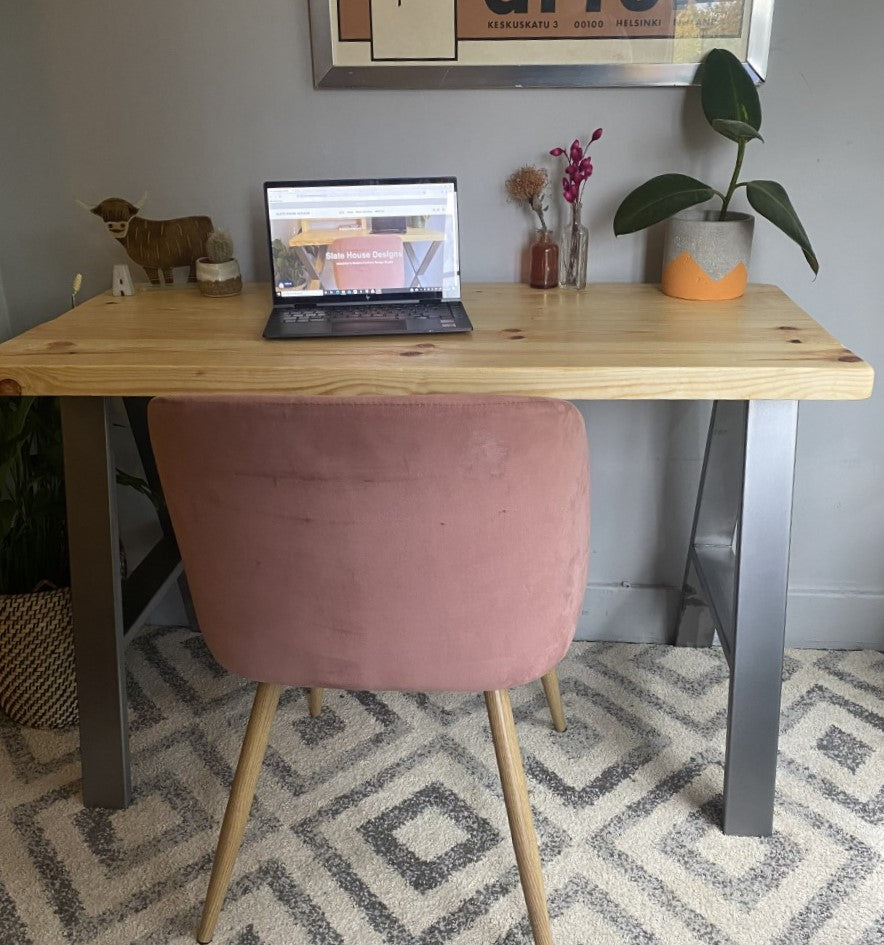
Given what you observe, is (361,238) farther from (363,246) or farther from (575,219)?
(575,219)

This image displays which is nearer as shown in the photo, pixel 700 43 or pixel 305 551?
pixel 305 551

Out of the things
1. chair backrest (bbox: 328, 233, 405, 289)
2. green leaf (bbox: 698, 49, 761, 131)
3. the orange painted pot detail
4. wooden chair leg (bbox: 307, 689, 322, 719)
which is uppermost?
green leaf (bbox: 698, 49, 761, 131)

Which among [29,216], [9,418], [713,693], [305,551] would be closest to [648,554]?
[713,693]

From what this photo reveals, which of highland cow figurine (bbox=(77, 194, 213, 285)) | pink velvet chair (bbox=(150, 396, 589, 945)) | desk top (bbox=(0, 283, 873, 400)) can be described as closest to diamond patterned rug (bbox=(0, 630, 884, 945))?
pink velvet chair (bbox=(150, 396, 589, 945))

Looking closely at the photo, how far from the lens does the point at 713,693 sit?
1817 mm

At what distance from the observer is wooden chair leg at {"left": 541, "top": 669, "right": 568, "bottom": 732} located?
64.4 inches

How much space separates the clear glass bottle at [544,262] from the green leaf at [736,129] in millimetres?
354

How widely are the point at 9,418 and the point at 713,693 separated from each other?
1.40 m

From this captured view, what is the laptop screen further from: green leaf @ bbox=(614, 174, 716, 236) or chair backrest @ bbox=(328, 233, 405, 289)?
green leaf @ bbox=(614, 174, 716, 236)

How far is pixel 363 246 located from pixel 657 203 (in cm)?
48

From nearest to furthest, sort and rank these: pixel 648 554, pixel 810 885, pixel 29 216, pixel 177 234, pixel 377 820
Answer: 1. pixel 810 885
2. pixel 377 820
3. pixel 177 234
4. pixel 29 216
5. pixel 648 554

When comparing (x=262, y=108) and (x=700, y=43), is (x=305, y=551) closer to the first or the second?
(x=262, y=108)

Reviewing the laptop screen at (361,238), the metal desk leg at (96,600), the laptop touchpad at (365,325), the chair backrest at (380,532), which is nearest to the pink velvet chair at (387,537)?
the chair backrest at (380,532)

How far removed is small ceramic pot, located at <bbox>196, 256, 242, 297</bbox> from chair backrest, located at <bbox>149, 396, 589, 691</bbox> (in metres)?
0.69
